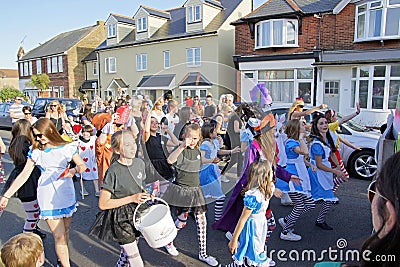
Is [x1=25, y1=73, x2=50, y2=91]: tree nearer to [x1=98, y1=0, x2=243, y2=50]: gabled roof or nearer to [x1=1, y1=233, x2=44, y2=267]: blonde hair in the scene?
[x1=98, y1=0, x2=243, y2=50]: gabled roof

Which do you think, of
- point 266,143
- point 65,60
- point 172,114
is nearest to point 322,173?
point 266,143

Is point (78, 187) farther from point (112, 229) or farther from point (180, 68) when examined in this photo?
point (180, 68)

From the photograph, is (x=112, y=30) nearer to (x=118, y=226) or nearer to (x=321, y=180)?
(x=321, y=180)

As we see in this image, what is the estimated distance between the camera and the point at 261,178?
278 centimetres

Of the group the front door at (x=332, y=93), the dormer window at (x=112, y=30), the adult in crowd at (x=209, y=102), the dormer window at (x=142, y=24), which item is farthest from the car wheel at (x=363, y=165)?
the dormer window at (x=112, y=30)

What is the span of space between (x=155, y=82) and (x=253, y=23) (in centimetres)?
1698

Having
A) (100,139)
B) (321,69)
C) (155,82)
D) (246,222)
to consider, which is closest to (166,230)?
(246,222)

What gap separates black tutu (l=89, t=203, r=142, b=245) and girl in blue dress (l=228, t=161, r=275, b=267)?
895mm

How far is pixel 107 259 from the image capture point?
11.7ft

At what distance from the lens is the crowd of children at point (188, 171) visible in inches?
109

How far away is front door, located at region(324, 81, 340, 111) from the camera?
16.1m

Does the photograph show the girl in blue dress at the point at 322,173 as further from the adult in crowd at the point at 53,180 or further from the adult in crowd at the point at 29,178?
the adult in crowd at the point at 29,178

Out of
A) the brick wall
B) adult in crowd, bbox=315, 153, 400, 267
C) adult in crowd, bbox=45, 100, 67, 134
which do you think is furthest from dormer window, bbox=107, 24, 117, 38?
adult in crowd, bbox=315, 153, 400, 267

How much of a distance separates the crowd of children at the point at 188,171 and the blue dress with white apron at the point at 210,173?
0.01 m
